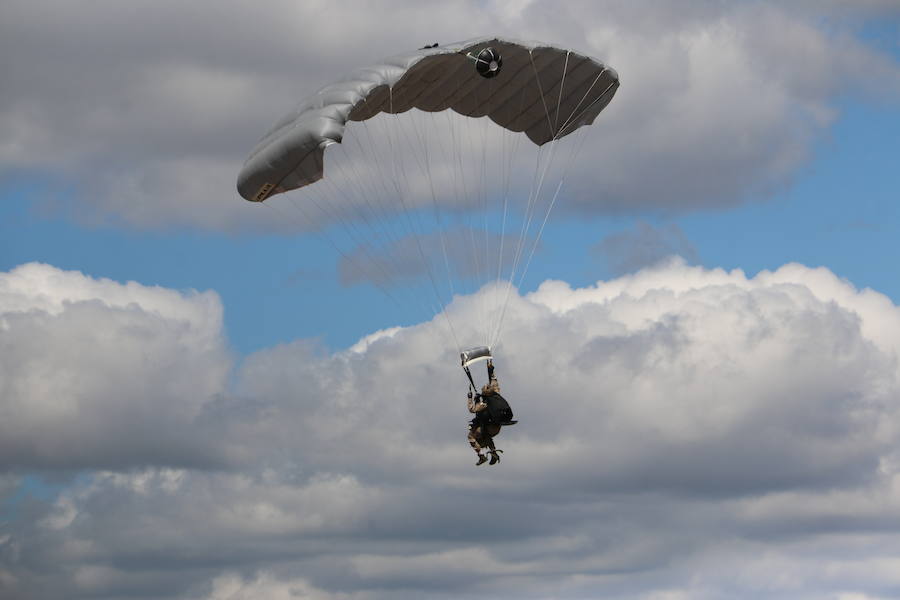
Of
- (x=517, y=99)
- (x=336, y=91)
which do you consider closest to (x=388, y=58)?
(x=336, y=91)

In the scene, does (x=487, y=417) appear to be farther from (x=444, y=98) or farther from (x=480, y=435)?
(x=444, y=98)

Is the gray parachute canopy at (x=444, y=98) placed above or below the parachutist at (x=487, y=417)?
above

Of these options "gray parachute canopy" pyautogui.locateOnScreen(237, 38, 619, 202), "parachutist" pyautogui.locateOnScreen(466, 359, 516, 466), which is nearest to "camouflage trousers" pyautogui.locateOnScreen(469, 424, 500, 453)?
"parachutist" pyautogui.locateOnScreen(466, 359, 516, 466)

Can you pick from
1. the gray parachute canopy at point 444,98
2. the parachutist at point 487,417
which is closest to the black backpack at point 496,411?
the parachutist at point 487,417

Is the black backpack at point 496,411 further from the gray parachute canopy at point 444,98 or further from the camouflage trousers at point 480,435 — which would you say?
the gray parachute canopy at point 444,98

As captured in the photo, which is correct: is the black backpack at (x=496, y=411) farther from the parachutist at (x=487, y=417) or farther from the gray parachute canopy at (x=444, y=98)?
the gray parachute canopy at (x=444, y=98)

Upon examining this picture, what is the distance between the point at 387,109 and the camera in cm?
6062

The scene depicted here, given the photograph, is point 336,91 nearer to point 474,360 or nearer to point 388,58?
point 388,58

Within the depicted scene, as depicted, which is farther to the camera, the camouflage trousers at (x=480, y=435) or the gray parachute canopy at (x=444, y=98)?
the camouflage trousers at (x=480, y=435)

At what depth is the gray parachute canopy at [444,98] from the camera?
185 feet

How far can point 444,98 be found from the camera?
61.9 metres

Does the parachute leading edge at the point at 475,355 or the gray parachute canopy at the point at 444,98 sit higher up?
the gray parachute canopy at the point at 444,98

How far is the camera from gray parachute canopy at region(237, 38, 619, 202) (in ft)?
185

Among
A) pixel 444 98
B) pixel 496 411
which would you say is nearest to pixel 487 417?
pixel 496 411
